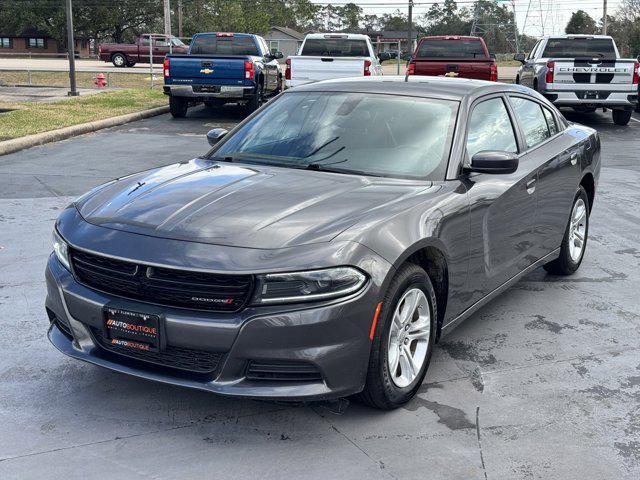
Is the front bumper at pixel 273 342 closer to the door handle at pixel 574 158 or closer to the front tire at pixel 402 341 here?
the front tire at pixel 402 341

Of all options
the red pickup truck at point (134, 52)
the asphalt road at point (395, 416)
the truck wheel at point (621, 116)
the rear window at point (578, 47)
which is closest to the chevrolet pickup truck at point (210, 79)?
the rear window at point (578, 47)

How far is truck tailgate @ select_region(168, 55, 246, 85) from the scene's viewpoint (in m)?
17.1

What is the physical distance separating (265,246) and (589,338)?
2.57m

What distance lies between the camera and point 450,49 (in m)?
20.8

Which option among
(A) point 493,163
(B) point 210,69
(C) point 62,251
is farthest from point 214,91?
(C) point 62,251

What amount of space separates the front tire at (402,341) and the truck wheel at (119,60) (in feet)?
141

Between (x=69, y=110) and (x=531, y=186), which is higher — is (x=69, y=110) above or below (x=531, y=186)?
above

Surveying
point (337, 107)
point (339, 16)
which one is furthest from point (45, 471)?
point (339, 16)

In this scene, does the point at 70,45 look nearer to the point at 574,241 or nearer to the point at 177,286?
the point at 574,241

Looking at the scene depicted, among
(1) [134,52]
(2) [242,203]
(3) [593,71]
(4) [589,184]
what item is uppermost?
(1) [134,52]

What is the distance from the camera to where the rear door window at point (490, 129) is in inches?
195

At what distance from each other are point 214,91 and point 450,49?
6.86 metres

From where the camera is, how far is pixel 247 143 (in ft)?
17.0

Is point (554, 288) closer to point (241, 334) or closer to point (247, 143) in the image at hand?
point (247, 143)
